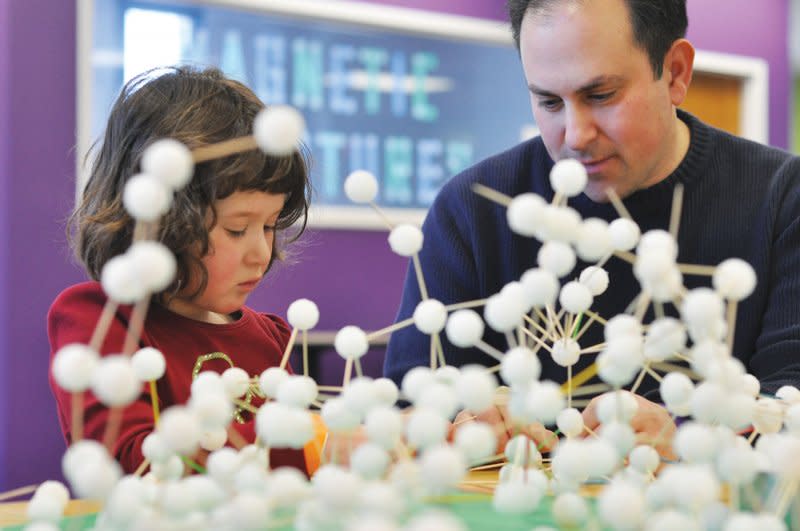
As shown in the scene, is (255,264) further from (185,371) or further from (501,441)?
(501,441)

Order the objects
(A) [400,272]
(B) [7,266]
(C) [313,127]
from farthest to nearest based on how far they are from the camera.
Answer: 1. (A) [400,272]
2. (C) [313,127]
3. (B) [7,266]

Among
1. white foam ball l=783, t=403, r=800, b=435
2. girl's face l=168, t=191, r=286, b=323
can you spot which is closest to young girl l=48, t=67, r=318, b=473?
girl's face l=168, t=191, r=286, b=323

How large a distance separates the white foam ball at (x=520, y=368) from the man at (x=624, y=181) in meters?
0.75

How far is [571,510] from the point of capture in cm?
52

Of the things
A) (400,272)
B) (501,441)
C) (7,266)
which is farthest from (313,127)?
(501,441)

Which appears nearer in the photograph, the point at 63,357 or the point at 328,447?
the point at 63,357

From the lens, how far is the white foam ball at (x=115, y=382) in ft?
1.24

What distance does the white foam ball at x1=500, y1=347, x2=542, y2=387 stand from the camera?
44 centimetres

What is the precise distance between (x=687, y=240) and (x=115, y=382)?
1.19 metres

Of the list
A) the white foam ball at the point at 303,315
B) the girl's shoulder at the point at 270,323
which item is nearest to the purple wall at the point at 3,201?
the girl's shoulder at the point at 270,323

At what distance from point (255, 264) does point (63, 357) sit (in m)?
0.66

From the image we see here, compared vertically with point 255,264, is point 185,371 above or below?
below

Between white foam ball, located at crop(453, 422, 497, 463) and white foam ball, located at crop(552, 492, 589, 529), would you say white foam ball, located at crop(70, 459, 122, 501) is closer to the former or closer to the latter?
white foam ball, located at crop(453, 422, 497, 463)

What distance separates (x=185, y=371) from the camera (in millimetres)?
1113
